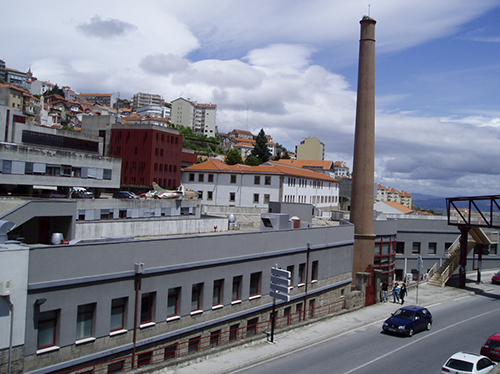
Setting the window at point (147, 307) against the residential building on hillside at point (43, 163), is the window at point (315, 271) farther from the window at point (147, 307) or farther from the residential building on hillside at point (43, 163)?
the residential building on hillside at point (43, 163)

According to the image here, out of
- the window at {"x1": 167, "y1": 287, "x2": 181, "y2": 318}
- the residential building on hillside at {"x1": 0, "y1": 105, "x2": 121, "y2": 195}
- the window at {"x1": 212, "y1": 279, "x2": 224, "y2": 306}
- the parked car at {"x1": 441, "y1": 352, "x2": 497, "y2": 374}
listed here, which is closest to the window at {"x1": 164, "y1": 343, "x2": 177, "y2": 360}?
the window at {"x1": 167, "y1": 287, "x2": 181, "y2": 318}

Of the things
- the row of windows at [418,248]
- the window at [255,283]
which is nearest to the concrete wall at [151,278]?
the window at [255,283]

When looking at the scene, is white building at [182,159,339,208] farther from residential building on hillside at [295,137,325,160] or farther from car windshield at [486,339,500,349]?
residential building on hillside at [295,137,325,160]

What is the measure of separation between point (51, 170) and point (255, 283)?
2865cm

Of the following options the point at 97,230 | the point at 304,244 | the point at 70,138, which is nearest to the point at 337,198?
the point at 70,138

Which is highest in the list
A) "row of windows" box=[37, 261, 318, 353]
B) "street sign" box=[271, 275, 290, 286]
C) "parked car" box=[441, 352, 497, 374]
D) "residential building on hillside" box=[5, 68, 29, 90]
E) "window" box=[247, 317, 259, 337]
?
"residential building on hillside" box=[5, 68, 29, 90]

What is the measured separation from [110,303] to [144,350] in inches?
106

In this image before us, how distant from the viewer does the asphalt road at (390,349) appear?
18.1 metres

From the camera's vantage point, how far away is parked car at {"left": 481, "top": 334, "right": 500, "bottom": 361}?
19.3 metres

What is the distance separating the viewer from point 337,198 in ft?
299

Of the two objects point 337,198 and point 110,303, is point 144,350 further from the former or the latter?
point 337,198

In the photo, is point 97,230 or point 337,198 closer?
point 97,230

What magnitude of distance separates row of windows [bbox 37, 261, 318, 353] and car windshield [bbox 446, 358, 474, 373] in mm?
10021

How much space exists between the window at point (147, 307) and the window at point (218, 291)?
156 inches
